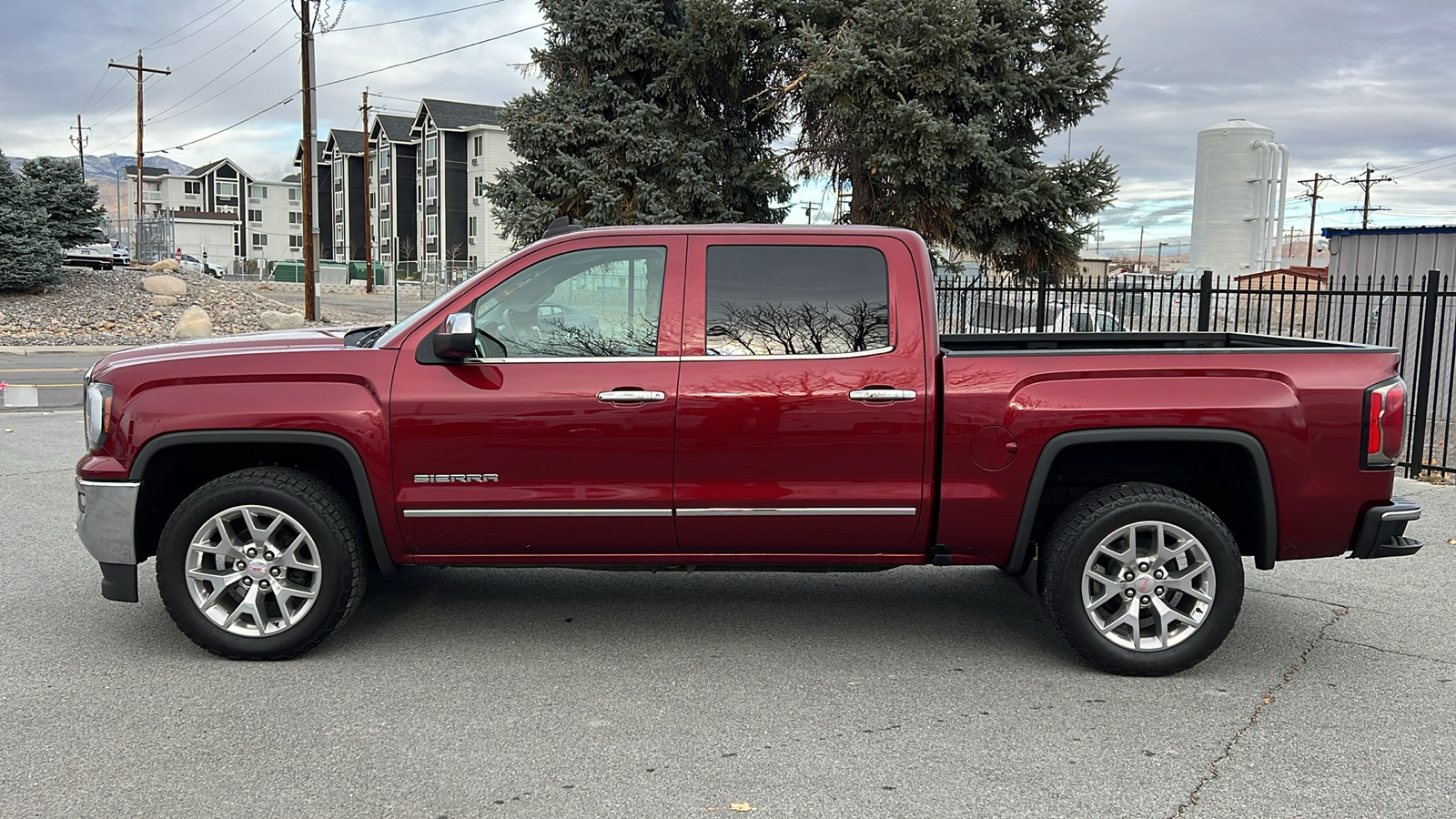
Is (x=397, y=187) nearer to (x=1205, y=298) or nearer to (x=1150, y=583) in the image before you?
(x=1205, y=298)

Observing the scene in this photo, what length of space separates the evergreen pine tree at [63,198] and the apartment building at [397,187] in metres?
49.4

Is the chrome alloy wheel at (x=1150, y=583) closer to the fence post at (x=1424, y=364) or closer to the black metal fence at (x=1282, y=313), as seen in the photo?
the black metal fence at (x=1282, y=313)

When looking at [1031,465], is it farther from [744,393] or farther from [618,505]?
[618,505]

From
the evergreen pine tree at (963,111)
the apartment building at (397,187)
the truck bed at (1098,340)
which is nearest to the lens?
the truck bed at (1098,340)

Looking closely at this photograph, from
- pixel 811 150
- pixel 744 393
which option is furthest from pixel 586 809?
pixel 811 150

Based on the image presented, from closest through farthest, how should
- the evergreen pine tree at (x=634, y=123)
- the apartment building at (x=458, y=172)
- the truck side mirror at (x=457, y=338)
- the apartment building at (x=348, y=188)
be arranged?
the truck side mirror at (x=457, y=338)
the evergreen pine tree at (x=634, y=123)
the apartment building at (x=458, y=172)
the apartment building at (x=348, y=188)

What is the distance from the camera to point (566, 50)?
19.4 m

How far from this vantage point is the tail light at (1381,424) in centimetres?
461

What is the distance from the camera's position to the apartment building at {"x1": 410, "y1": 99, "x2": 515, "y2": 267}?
71125mm

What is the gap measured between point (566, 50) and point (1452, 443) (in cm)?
1484

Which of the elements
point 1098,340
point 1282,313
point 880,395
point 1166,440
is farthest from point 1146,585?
point 1282,313

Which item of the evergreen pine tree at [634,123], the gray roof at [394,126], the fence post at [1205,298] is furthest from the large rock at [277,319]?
the gray roof at [394,126]

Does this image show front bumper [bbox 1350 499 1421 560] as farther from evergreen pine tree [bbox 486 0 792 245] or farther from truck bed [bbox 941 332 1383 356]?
evergreen pine tree [bbox 486 0 792 245]

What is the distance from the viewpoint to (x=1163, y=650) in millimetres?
4695
